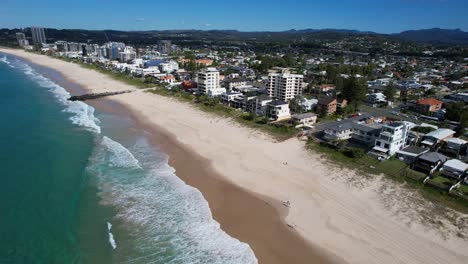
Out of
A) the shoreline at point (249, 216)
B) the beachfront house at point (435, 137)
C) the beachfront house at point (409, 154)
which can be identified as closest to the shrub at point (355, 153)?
the beachfront house at point (409, 154)

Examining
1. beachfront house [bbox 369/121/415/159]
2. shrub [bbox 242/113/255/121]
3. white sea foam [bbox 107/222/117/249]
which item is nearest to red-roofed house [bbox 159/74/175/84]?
shrub [bbox 242/113/255/121]

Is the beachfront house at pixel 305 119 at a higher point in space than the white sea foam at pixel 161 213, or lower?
higher

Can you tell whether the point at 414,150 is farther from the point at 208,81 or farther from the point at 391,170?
the point at 208,81

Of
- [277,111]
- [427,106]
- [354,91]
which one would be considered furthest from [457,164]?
[427,106]

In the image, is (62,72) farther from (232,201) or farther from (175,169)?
(232,201)

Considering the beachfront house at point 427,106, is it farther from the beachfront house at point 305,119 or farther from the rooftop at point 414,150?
the rooftop at point 414,150

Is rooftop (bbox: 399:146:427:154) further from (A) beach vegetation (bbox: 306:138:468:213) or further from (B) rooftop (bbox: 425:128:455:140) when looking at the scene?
(B) rooftop (bbox: 425:128:455:140)

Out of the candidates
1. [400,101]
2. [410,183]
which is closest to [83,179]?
[410,183]
